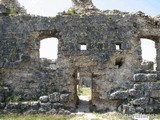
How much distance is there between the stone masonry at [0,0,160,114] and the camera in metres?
17.7

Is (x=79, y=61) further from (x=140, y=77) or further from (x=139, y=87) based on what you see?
(x=139, y=87)

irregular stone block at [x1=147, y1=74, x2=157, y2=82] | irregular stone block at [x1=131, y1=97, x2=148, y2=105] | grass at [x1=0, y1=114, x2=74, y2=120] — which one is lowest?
grass at [x1=0, y1=114, x2=74, y2=120]

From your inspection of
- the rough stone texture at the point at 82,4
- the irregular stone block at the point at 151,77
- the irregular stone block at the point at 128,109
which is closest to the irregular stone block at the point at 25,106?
the irregular stone block at the point at 128,109

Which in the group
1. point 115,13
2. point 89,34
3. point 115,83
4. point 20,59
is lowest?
point 115,83

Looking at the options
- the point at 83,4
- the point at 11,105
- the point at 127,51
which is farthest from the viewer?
the point at 83,4

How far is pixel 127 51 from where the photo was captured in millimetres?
18391

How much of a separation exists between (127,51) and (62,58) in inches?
138

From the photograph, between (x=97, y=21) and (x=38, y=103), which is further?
(x=97, y=21)

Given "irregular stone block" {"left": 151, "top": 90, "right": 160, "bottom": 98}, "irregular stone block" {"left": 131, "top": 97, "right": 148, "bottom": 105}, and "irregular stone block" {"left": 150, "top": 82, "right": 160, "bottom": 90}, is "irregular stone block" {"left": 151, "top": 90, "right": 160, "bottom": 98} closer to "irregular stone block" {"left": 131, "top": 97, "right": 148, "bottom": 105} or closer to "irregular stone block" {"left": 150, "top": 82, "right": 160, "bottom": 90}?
"irregular stone block" {"left": 150, "top": 82, "right": 160, "bottom": 90}

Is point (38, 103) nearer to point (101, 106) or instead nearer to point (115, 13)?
point (101, 106)

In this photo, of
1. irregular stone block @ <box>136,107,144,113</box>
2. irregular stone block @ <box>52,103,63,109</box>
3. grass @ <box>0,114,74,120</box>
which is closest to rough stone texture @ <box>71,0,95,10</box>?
irregular stone block @ <box>52,103,63,109</box>

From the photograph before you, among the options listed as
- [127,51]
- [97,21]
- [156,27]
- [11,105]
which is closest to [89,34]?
[97,21]

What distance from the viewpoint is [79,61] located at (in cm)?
1827

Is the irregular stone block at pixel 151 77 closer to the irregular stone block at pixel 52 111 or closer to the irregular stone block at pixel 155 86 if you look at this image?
the irregular stone block at pixel 155 86
